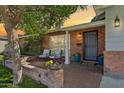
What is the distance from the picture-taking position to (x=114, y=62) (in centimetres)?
1101

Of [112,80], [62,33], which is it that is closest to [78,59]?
[62,33]

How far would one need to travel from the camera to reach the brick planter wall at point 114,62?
420 inches

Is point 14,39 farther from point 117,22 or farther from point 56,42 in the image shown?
point 56,42

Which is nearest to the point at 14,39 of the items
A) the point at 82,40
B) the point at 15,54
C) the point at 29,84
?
the point at 15,54

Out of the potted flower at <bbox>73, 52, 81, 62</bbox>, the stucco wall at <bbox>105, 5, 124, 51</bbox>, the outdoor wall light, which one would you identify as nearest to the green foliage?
the stucco wall at <bbox>105, 5, 124, 51</bbox>

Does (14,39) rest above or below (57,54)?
above

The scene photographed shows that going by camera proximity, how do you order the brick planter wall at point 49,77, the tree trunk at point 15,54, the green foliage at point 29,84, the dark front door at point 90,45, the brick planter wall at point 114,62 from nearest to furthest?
1. the brick planter wall at point 49,77
2. the tree trunk at point 15,54
3. the green foliage at point 29,84
4. the brick planter wall at point 114,62
5. the dark front door at point 90,45

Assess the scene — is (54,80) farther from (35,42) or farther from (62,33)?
(35,42)

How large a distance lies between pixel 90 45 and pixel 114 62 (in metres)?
5.37

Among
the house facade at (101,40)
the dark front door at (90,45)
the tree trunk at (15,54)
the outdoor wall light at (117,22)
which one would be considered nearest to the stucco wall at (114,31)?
the house facade at (101,40)

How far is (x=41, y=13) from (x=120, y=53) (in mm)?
4092

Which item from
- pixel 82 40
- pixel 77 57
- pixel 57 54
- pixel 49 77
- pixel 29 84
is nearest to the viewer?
pixel 49 77

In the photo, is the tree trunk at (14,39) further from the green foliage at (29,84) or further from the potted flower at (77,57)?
the potted flower at (77,57)

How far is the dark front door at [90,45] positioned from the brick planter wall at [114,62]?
A: 4.34m
